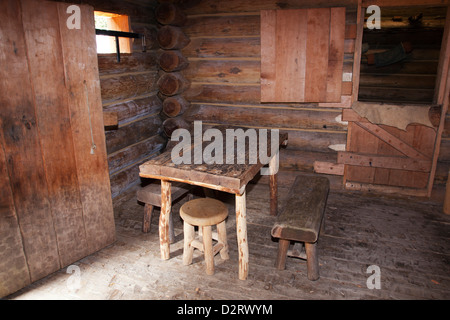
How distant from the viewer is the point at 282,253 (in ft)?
11.9

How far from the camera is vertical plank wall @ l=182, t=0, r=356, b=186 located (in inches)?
220

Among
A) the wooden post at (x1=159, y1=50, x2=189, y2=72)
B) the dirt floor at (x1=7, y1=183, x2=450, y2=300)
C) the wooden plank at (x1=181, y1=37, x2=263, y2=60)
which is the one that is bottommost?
the dirt floor at (x1=7, y1=183, x2=450, y2=300)

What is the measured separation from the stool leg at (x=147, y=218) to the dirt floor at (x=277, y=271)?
0.08 meters

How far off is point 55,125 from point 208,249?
197 cm

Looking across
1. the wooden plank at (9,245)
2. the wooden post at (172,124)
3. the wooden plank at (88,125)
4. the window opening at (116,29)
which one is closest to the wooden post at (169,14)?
the window opening at (116,29)

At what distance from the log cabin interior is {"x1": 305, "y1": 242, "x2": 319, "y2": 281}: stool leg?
0.10 metres

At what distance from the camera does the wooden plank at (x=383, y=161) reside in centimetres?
532

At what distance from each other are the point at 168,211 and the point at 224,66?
3.09 meters

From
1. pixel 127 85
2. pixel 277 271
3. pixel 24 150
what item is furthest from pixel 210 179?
pixel 127 85

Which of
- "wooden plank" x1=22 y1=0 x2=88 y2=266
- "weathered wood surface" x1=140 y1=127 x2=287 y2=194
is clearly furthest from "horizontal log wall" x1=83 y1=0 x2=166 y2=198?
"weathered wood surface" x1=140 y1=127 x2=287 y2=194

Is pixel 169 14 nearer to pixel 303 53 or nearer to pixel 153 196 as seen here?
pixel 303 53

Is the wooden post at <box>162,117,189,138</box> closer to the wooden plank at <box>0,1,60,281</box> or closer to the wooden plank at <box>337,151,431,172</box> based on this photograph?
the wooden plank at <box>337,151,431,172</box>
